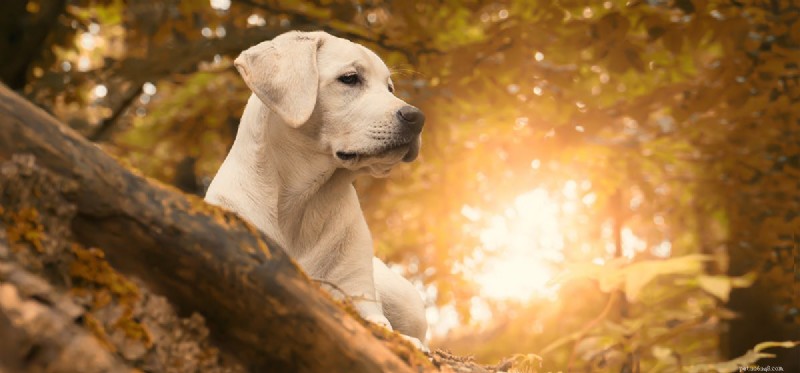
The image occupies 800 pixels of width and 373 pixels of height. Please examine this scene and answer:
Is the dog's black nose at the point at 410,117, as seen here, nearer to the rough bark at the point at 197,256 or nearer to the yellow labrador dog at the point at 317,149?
the yellow labrador dog at the point at 317,149

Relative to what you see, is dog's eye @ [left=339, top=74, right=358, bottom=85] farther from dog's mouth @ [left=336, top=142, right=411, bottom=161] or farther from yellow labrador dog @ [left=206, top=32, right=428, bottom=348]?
dog's mouth @ [left=336, top=142, right=411, bottom=161]

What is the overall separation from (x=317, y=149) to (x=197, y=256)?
56.4 inches

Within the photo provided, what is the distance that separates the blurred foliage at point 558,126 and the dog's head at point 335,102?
9.03 ft

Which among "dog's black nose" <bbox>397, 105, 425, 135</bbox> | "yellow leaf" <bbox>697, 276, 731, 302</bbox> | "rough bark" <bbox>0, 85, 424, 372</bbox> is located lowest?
"yellow leaf" <bbox>697, 276, 731, 302</bbox>

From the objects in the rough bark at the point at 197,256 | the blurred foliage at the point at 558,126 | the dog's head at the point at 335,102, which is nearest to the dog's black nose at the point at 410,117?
the dog's head at the point at 335,102

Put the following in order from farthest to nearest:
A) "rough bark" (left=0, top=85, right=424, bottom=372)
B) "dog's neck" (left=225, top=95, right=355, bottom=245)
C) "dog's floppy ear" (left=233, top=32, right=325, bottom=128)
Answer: "dog's neck" (left=225, top=95, right=355, bottom=245) → "dog's floppy ear" (left=233, top=32, right=325, bottom=128) → "rough bark" (left=0, top=85, right=424, bottom=372)

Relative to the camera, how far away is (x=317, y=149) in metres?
3.80

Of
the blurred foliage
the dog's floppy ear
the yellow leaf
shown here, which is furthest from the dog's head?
the yellow leaf

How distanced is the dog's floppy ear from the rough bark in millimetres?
1124

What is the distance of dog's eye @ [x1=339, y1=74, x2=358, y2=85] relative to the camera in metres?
3.85

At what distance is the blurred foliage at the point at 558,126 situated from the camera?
716 centimetres

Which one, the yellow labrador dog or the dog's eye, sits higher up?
the dog's eye

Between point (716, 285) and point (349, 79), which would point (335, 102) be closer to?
point (349, 79)

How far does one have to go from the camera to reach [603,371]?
21.9 ft
